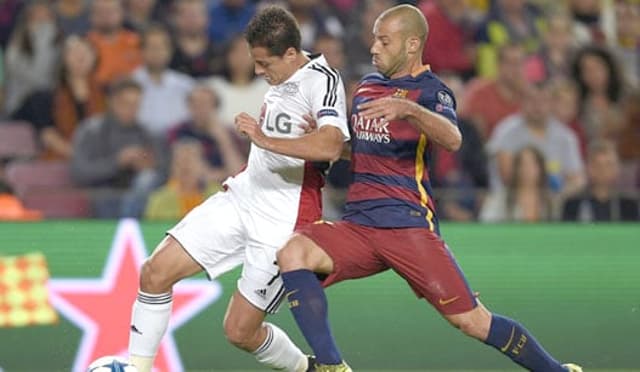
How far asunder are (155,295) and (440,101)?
193 cm

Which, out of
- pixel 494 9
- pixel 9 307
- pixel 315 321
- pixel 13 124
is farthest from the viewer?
pixel 494 9

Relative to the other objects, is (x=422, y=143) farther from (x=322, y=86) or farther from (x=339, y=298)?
(x=339, y=298)

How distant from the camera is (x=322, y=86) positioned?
8336 millimetres

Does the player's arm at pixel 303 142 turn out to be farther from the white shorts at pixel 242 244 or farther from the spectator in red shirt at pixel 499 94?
the spectator in red shirt at pixel 499 94

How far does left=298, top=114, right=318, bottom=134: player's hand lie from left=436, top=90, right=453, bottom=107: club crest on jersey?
2.39 ft

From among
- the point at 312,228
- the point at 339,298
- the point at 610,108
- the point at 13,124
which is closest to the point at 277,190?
the point at 312,228

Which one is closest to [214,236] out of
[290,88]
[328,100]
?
[290,88]

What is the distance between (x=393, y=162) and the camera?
8258 millimetres

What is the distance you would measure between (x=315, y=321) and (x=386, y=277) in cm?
319

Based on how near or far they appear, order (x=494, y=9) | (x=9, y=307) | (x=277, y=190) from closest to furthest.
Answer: (x=277, y=190)
(x=9, y=307)
(x=494, y=9)

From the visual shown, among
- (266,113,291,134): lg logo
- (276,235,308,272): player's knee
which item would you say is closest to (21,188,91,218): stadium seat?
(266,113,291,134): lg logo

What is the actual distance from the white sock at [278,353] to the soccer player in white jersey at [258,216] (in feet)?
0.18

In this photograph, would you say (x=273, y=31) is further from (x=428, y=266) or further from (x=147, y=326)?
(x=147, y=326)

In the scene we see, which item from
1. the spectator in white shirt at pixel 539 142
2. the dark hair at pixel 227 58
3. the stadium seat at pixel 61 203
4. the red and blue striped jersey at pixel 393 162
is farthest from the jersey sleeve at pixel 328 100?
the dark hair at pixel 227 58
